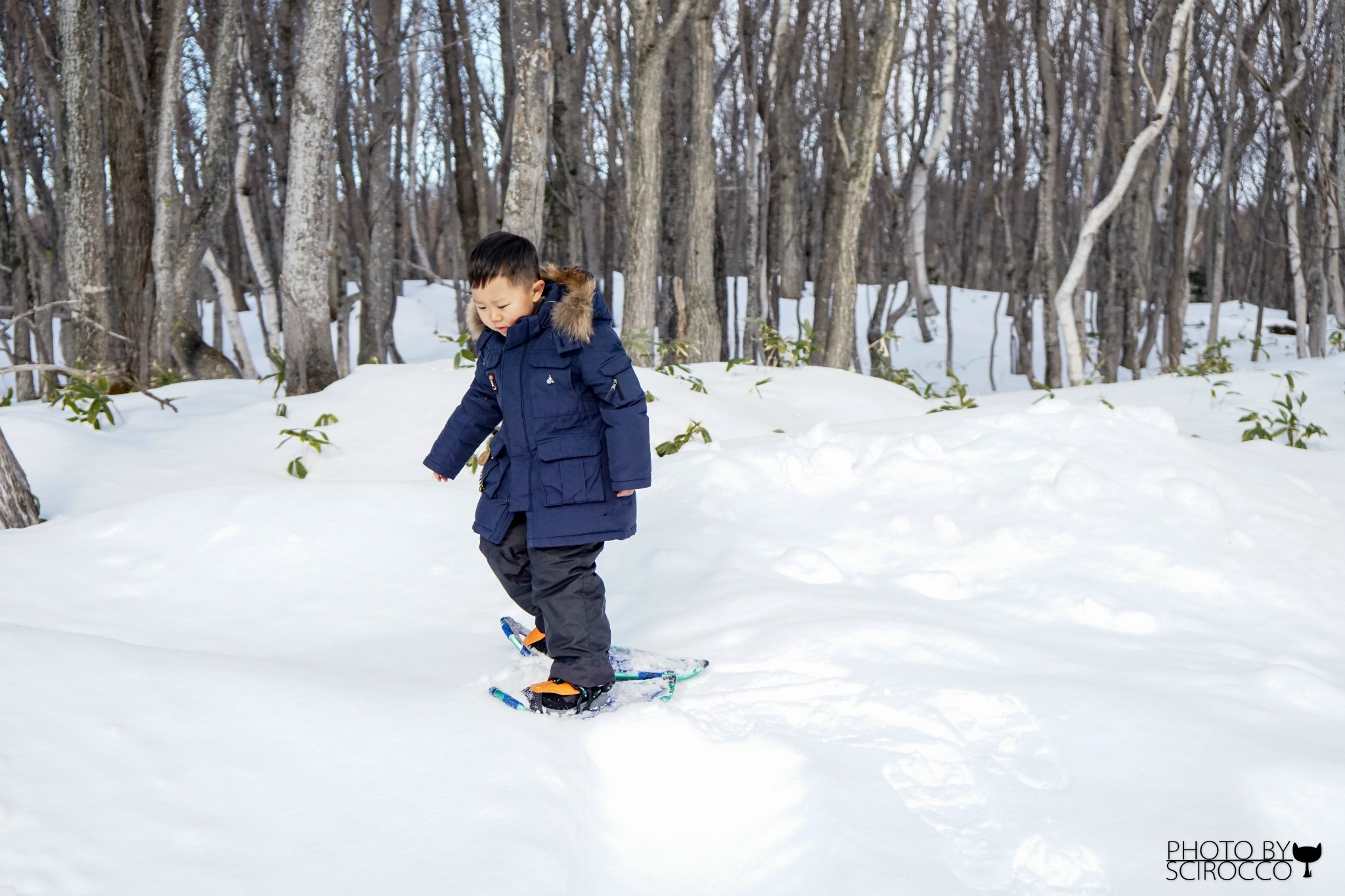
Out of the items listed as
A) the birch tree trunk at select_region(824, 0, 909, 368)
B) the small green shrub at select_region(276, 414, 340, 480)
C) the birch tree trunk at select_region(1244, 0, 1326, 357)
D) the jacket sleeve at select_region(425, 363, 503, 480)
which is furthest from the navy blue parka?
the birch tree trunk at select_region(1244, 0, 1326, 357)

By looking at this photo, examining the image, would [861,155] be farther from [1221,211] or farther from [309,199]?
[1221,211]

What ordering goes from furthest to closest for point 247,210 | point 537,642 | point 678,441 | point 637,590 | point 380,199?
point 380,199, point 247,210, point 678,441, point 637,590, point 537,642

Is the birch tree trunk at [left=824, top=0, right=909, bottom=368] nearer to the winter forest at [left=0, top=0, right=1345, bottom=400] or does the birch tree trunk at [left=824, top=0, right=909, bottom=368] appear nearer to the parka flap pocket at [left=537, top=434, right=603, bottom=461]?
the winter forest at [left=0, top=0, right=1345, bottom=400]

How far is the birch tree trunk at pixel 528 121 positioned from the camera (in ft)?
21.2

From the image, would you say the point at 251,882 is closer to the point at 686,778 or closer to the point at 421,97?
the point at 686,778

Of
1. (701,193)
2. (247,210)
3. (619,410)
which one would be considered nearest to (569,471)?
(619,410)

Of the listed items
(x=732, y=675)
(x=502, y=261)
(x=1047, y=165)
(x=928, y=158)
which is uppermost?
(x=928, y=158)

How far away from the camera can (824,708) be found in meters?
2.54

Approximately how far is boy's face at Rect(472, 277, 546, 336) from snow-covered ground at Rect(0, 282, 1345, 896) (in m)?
1.06

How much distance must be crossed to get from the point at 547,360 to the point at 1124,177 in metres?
7.11

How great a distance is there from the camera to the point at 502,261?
108 inches

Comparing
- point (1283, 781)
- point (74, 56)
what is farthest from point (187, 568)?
point (74, 56)

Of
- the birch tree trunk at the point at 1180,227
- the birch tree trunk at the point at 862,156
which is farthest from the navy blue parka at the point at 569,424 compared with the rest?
the birch tree trunk at the point at 1180,227

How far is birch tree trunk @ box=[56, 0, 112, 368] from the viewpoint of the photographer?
20.8 feet
